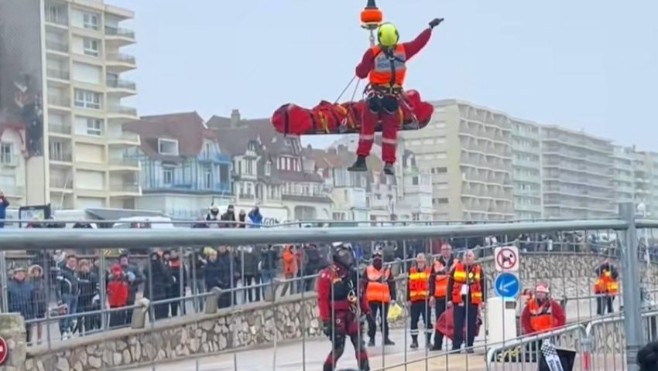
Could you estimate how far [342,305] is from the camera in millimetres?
3889

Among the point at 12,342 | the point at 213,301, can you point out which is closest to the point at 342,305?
the point at 213,301

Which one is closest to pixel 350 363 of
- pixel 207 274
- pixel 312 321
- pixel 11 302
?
pixel 312 321

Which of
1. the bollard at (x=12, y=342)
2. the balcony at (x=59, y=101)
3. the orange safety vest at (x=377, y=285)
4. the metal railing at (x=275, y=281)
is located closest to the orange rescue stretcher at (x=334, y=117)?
the metal railing at (x=275, y=281)

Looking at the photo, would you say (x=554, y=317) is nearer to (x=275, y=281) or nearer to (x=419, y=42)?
(x=275, y=281)

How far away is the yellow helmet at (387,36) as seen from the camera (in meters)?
18.3

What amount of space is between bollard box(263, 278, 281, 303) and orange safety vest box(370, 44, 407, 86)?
48.3 ft

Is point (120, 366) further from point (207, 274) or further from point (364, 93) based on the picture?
point (364, 93)

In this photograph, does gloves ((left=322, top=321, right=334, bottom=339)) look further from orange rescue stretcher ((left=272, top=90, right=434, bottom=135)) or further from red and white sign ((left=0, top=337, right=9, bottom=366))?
orange rescue stretcher ((left=272, top=90, right=434, bottom=135))

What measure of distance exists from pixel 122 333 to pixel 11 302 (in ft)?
0.98

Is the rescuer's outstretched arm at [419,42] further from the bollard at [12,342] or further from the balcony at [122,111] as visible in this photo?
the balcony at [122,111]

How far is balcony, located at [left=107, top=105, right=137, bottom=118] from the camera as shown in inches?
3022

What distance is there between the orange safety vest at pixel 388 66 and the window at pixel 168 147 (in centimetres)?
5501

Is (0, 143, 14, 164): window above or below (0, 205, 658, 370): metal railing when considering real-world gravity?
above

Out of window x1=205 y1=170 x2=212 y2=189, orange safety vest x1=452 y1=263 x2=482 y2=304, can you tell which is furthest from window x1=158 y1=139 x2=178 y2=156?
orange safety vest x1=452 y1=263 x2=482 y2=304
